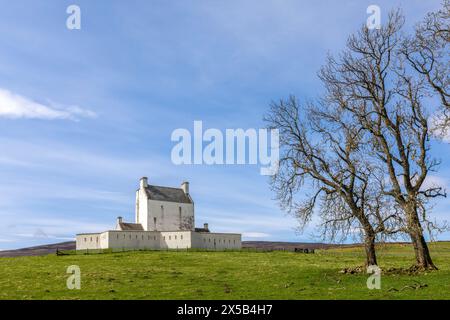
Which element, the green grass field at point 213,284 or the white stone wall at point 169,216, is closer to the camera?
the green grass field at point 213,284

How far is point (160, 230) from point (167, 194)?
7.83 m

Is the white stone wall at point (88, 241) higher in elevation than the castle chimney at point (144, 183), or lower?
lower

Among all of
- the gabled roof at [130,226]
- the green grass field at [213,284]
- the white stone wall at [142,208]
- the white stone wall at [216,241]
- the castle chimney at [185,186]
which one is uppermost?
the castle chimney at [185,186]

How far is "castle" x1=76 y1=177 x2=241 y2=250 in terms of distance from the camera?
8256 cm

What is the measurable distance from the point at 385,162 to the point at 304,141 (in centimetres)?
682

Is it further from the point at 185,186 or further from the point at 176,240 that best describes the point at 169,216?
the point at 185,186

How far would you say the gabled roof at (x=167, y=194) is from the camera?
301ft

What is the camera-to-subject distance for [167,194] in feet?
309

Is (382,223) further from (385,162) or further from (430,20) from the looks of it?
(430,20)

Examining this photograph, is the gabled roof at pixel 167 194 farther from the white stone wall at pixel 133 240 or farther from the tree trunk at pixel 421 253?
the tree trunk at pixel 421 253

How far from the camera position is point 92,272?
139 feet

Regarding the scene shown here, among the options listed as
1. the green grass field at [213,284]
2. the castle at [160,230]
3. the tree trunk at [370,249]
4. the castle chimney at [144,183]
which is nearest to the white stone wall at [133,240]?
the castle at [160,230]

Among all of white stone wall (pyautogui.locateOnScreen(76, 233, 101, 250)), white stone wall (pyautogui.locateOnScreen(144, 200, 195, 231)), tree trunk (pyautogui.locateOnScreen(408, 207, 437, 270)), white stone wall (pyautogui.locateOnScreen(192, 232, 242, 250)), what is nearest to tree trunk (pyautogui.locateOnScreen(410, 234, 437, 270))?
tree trunk (pyautogui.locateOnScreen(408, 207, 437, 270))

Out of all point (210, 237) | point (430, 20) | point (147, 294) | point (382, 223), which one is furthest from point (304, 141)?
point (210, 237)
